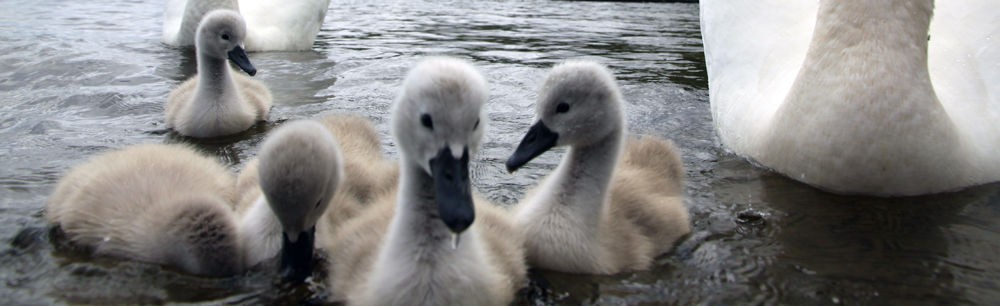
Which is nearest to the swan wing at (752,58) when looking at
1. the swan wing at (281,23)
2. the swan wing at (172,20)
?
the swan wing at (281,23)

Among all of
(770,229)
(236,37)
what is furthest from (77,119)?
(770,229)

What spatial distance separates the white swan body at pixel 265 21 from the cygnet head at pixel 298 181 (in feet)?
20.6

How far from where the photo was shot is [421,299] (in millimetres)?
2727

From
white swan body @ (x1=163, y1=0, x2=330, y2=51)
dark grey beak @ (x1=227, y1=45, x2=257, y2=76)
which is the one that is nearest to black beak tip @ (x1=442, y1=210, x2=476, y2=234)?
dark grey beak @ (x1=227, y1=45, x2=257, y2=76)

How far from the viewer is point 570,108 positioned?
3.32 metres

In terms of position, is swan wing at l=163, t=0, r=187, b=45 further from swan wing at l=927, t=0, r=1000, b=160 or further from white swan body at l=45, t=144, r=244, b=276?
swan wing at l=927, t=0, r=1000, b=160

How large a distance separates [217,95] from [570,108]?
302 cm

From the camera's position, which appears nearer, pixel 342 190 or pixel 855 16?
pixel 342 190

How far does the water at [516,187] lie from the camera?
3092mm

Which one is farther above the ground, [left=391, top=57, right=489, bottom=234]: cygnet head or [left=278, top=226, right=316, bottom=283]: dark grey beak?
[left=391, top=57, right=489, bottom=234]: cygnet head

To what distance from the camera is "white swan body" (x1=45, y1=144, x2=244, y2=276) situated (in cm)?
319

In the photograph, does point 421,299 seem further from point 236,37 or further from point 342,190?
point 236,37

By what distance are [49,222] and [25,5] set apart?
11199mm

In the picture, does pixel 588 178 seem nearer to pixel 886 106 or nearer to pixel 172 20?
pixel 886 106
